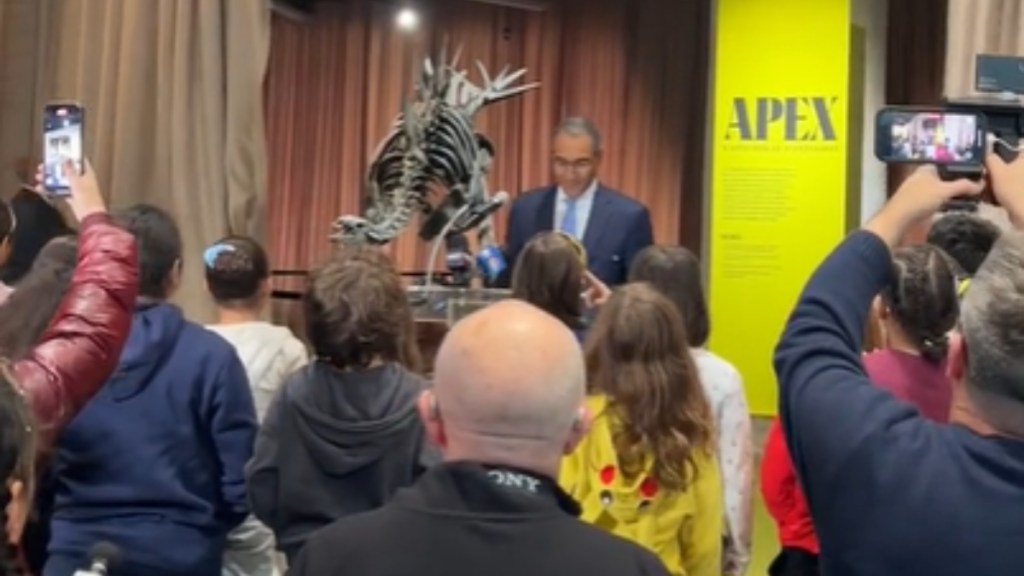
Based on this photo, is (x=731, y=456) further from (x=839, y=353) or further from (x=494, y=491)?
(x=494, y=491)

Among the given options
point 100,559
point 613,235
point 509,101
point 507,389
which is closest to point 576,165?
point 613,235

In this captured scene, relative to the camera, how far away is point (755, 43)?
7320mm

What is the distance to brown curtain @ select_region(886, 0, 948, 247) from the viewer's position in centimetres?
880

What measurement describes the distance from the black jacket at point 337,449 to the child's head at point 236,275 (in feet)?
2.32

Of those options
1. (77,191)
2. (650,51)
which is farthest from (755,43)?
(77,191)

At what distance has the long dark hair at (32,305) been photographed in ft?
8.90

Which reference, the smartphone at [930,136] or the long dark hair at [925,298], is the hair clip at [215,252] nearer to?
the long dark hair at [925,298]

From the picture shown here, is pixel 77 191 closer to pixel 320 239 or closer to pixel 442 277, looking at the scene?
pixel 442 277

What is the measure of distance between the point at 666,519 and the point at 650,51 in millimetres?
6649

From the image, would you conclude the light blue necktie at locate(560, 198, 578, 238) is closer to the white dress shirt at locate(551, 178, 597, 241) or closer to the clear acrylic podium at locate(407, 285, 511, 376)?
the white dress shirt at locate(551, 178, 597, 241)

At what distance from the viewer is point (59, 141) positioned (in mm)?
2744

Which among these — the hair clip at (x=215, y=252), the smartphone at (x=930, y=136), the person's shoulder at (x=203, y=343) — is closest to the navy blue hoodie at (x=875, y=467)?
the smartphone at (x=930, y=136)

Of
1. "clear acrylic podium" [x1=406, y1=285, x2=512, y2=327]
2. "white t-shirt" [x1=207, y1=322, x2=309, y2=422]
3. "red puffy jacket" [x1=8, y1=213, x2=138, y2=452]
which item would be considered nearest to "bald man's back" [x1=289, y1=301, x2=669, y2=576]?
"red puffy jacket" [x1=8, y1=213, x2=138, y2=452]

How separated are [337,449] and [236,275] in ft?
2.74
